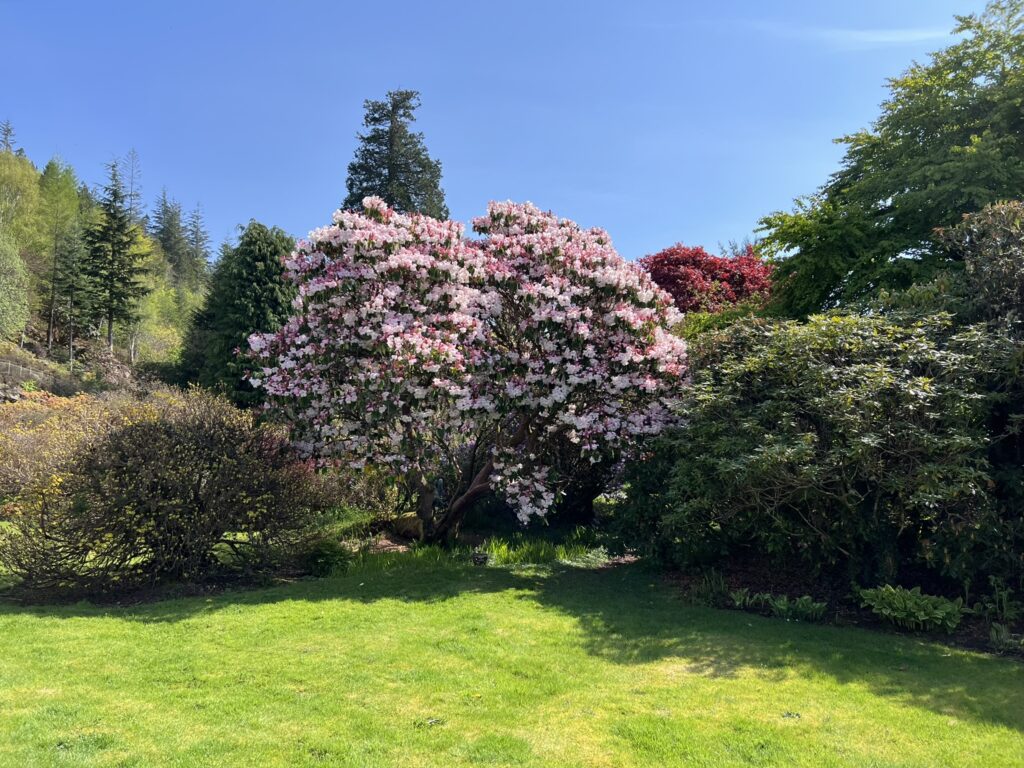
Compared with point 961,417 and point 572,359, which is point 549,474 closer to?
point 572,359

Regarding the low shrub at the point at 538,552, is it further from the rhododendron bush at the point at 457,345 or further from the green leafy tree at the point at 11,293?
the green leafy tree at the point at 11,293

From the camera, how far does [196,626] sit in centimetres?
618

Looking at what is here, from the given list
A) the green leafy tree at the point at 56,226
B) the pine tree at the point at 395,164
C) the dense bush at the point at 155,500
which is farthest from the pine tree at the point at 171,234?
the dense bush at the point at 155,500

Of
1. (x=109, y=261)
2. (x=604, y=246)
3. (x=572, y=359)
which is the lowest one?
(x=572, y=359)

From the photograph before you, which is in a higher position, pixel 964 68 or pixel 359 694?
pixel 964 68

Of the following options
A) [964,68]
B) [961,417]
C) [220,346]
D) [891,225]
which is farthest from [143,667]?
[220,346]

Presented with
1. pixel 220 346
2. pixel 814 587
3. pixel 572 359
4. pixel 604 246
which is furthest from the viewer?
pixel 220 346

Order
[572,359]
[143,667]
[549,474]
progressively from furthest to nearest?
1. [549,474]
2. [572,359]
3. [143,667]

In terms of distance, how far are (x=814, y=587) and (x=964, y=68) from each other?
11.5m

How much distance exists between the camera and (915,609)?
6.14 meters

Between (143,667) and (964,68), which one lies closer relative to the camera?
(143,667)

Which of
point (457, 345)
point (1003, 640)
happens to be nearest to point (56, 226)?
point (457, 345)

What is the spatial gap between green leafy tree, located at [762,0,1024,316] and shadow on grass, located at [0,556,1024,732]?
6.97 m

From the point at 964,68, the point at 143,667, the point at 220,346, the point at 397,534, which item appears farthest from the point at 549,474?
the point at 220,346
